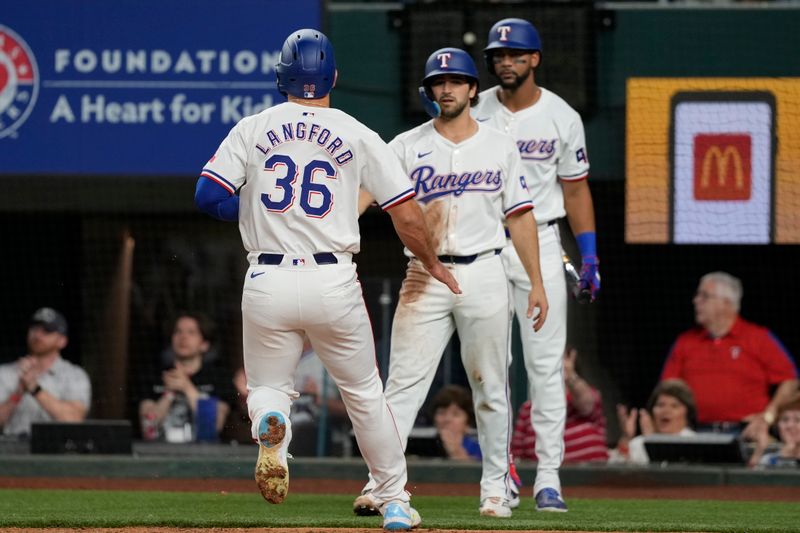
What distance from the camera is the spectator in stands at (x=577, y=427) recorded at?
28.5 feet

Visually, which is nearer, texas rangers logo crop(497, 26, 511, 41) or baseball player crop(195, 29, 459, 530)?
baseball player crop(195, 29, 459, 530)

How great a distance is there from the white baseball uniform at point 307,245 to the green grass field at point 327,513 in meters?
0.65

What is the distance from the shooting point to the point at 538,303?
6.01 metres

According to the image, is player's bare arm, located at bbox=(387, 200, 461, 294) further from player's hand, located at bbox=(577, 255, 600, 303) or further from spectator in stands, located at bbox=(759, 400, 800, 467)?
spectator in stands, located at bbox=(759, 400, 800, 467)

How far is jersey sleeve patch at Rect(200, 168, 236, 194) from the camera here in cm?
493

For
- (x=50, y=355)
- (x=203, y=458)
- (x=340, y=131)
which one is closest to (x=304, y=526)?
(x=340, y=131)

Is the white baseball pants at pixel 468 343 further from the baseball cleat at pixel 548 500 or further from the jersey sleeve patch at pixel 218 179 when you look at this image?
the jersey sleeve patch at pixel 218 179

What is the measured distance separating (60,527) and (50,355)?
183 inches

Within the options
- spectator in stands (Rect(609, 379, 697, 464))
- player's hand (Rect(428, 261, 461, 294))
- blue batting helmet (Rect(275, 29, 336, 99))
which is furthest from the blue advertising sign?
blue batting helmet (Rect(275, 29, 336, 99))

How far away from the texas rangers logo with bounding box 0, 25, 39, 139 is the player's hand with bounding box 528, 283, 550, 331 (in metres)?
5.59

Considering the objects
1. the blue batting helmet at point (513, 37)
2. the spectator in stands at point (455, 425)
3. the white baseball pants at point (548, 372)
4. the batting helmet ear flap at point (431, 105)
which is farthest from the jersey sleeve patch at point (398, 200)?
the spectator in stands at point (455, 425)

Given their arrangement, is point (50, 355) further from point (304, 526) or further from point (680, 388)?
point (304, 526)

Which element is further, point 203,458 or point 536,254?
point 203,458

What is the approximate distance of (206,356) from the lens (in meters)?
10.6
